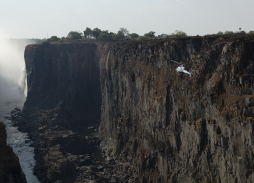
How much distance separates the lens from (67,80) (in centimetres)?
9606

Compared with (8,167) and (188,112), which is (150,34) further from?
(8,167)

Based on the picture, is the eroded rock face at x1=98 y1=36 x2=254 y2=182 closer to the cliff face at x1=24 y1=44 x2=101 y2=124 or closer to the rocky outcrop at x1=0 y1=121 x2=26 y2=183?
the rocky outcrop at x1=0 y1=121 x2=26 y2=183

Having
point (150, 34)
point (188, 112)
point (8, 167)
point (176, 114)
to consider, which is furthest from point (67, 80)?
point (188, 112)

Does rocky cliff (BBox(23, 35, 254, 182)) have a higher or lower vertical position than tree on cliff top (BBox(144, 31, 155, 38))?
lower

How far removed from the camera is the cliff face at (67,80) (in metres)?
92.6

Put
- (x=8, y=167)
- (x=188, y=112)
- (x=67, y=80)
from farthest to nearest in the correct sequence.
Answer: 1. (x=67, y=80)
2. (x=188, y=112)
3. (x=8, y=167)

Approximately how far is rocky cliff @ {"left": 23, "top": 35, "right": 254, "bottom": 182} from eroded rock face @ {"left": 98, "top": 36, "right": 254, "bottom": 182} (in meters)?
0.10

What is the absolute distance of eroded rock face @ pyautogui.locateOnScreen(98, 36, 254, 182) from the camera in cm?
2744

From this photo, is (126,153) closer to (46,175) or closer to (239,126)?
(46,175)

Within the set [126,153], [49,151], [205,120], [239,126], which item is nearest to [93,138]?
[49,151]

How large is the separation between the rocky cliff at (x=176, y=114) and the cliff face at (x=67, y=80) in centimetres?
1675

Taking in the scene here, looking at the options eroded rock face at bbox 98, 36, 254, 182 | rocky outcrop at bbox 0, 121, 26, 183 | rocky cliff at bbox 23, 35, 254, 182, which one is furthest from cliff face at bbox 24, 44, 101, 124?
rocky outcrop at bbox 0, 121, 26, 183

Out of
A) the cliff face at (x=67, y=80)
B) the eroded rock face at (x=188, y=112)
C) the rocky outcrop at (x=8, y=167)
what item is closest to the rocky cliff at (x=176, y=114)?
the eroded rock face at (x=188, y=112)

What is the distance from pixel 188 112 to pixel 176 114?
8.77ft
